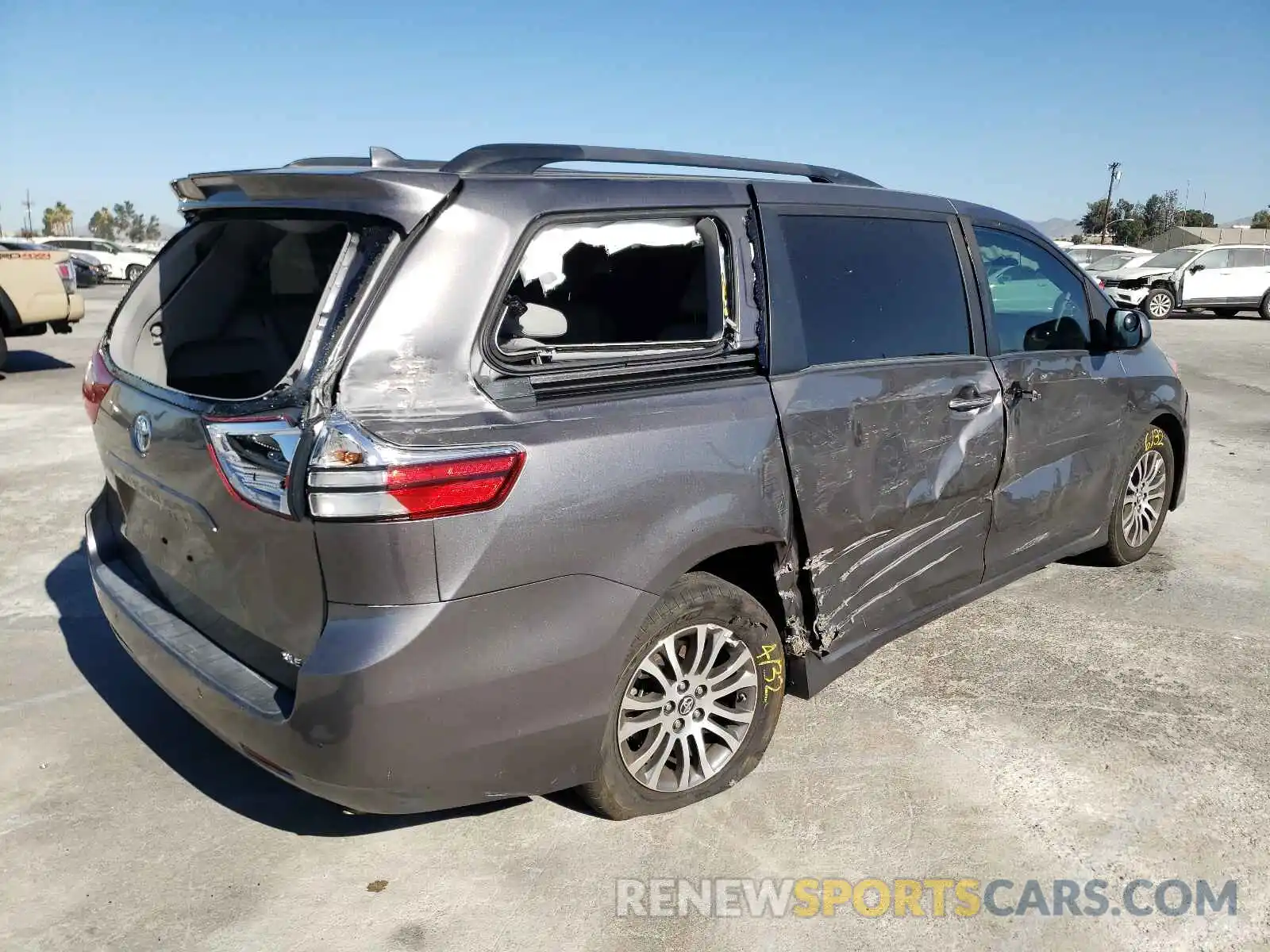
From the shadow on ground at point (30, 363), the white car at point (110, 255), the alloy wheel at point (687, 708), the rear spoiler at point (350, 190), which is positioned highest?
the white car at point (110, 255)

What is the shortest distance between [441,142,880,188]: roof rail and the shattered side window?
22 centimetres

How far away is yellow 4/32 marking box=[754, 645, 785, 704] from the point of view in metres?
3.04

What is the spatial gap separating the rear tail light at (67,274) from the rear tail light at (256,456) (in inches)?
464

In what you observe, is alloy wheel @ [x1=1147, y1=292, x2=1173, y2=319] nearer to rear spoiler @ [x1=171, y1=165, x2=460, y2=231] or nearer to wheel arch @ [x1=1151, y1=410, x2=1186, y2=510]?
wheel arch @ [x1=1151, y1=410, x2=1186, y2=510]

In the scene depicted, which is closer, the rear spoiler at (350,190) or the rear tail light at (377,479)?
the rear tail light at (377,479)

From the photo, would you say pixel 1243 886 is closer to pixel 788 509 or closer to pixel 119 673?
pixel 788 509

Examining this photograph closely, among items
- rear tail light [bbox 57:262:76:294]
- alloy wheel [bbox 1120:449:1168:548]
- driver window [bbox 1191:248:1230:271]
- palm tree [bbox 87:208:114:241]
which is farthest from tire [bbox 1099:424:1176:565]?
palm tree [bbox 87:208:114:241]

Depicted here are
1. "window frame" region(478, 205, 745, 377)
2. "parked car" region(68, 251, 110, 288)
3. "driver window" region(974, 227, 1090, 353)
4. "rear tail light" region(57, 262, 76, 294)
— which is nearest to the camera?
"window frame" region(478, 205, 745, 377)

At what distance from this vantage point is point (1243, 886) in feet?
8.72

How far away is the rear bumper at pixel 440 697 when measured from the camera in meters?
2.26

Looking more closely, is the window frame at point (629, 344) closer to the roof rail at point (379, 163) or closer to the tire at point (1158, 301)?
the roof rail at point (379, 163)

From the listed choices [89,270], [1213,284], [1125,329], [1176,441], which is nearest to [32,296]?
[1125,329]

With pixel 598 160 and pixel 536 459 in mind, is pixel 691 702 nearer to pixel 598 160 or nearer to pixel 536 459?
pixel 536 459

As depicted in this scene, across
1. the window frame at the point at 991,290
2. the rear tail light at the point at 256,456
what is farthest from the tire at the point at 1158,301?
the rear tail light at the point at 256,456
